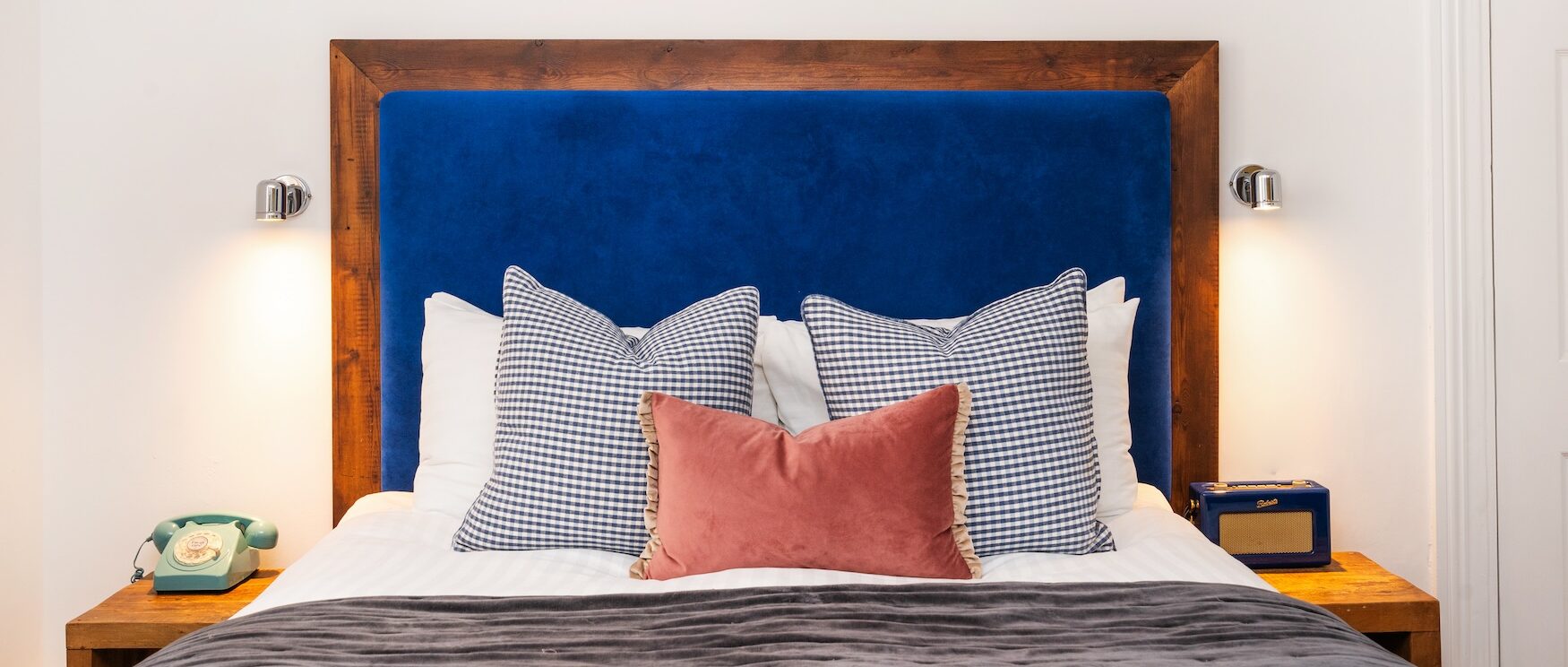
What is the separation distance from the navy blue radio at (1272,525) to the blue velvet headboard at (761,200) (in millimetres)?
392

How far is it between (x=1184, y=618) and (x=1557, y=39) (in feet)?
6.05

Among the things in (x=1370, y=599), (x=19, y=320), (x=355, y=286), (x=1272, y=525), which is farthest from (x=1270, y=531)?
(x=19, y=320)

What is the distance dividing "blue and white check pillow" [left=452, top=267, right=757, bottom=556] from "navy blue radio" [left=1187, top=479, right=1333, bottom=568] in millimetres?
1072

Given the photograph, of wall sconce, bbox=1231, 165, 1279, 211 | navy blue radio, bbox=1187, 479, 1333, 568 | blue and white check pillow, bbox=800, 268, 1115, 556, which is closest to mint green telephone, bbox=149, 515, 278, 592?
blue and white check pillow, bbox=800, 268, 1115, 556

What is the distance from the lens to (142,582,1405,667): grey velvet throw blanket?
125 cm

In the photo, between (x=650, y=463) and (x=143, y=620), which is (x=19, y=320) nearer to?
(x=143, y=620)

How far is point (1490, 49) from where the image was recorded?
2279mm

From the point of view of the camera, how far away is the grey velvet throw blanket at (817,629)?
1.25 m

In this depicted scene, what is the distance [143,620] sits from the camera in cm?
186

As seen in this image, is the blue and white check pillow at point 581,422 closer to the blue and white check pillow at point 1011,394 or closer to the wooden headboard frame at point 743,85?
the blue and white check pillow at point 1011,394

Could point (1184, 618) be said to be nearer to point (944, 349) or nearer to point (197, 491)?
point (944, 349)

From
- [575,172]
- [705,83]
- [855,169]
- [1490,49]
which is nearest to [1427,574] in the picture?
[1490,49]

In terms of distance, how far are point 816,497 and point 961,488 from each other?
28 cm

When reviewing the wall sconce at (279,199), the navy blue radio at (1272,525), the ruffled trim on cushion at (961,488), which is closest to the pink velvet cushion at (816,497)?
the ruffled trim on cushion at (961,488)
